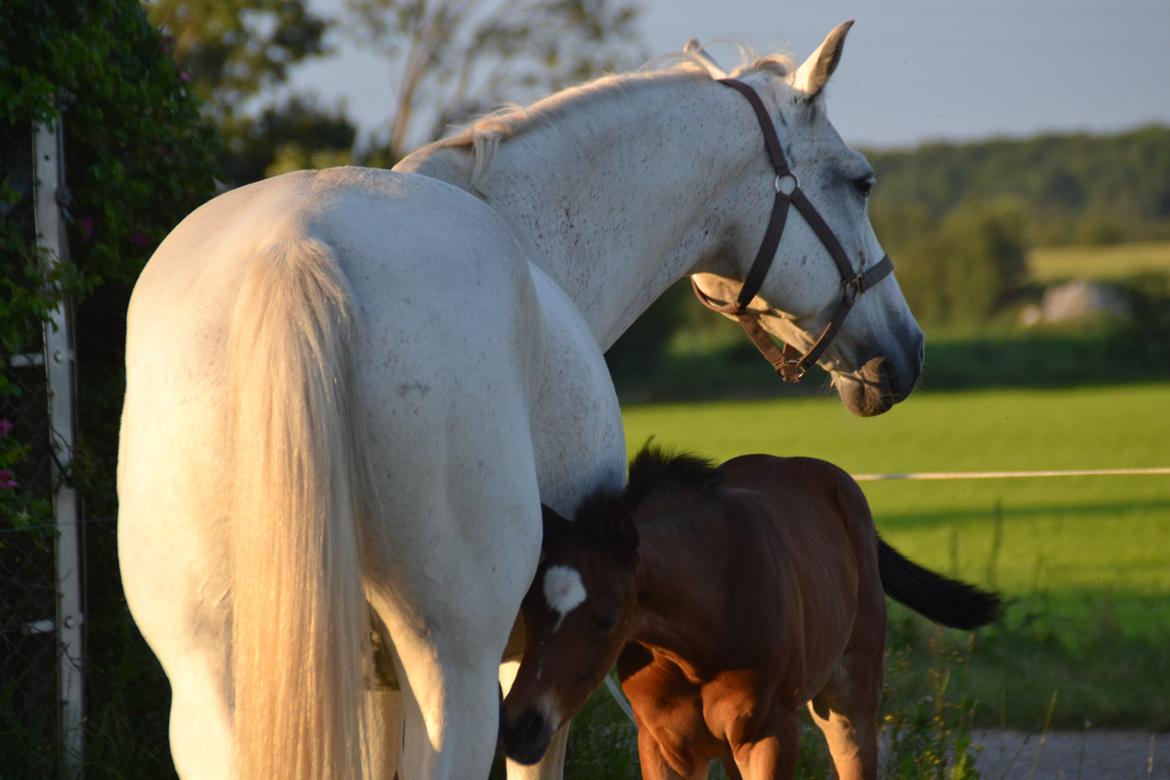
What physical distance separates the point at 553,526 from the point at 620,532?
0.60 feet

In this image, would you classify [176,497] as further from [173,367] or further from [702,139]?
[702,139]

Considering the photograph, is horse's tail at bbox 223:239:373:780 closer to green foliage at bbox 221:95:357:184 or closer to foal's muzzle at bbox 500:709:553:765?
foal's muzzle at bbox 500:709:553:765

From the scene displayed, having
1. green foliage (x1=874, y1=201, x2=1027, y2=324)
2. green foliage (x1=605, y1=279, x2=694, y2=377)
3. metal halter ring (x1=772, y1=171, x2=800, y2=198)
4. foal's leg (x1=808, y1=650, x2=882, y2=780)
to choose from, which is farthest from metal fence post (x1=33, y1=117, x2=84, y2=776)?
green foliage (x1=874, y1=201, x2=1027, y2=324)

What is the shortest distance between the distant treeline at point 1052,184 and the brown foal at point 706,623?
163 feet

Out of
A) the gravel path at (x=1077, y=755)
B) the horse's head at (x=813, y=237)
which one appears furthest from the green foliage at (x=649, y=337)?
the horse's head at (x=813, y=237)

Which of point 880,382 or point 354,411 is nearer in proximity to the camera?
point 354,411

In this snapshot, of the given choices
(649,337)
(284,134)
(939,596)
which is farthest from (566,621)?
(649,337)

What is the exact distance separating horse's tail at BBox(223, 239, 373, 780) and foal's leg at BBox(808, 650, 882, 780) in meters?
2.19

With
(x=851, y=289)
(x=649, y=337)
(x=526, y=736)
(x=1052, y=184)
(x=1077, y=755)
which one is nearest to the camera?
(x=526, y=736)

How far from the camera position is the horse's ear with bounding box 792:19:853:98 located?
329 centimetres

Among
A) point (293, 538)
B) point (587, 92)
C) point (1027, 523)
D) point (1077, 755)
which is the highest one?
point (587, 92)

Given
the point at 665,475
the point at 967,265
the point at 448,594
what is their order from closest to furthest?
the point at 448,594
the point at 665,475
the point at 967,265

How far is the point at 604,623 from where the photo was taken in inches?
106

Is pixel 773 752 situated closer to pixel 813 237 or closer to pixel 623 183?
pixel 813 237
